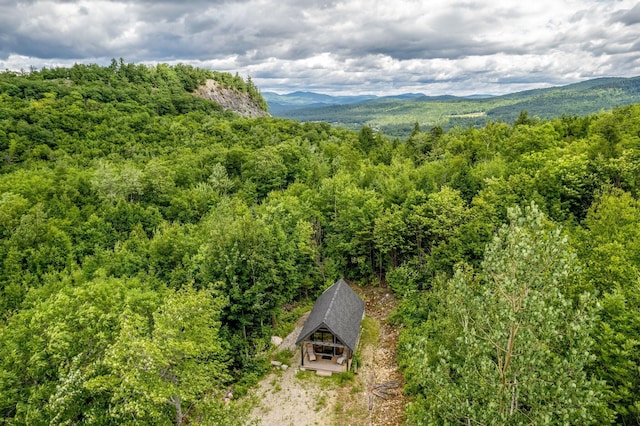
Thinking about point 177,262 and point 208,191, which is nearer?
point 177,262

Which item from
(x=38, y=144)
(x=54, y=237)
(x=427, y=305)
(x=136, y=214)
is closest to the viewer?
(x=427, y=305)

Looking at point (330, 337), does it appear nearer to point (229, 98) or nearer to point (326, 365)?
point (326, 365)

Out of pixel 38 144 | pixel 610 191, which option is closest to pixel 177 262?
pixel 610 191

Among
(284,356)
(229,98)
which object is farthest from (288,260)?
(229,98)

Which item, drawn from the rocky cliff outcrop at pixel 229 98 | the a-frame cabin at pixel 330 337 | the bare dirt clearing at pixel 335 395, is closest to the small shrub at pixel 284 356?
the bare dirt clearing at pixel 335 395

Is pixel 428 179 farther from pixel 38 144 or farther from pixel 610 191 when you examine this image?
pixel 38 144

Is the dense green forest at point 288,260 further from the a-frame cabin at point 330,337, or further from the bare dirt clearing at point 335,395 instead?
the a-frame cabin at point 330,337
